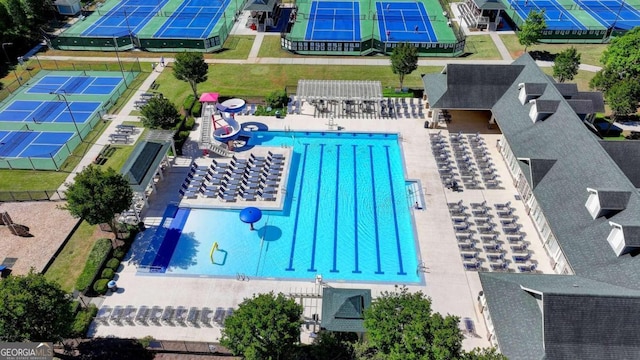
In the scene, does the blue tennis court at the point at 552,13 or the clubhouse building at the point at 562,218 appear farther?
the blue tennis court at the point at 552,13

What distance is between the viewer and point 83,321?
26.1 meters

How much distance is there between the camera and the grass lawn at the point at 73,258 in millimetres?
29266

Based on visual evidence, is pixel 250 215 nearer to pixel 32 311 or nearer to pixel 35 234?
pixel 32 311

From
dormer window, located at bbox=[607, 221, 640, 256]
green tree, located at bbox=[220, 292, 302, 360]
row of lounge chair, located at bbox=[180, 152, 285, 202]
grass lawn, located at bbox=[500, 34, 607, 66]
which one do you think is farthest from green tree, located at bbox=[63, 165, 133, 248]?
grass lawn, located at bbox=[500, 34, 607, 66]

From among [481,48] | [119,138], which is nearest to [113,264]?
[119,138]

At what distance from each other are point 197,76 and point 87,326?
28974 millimetres

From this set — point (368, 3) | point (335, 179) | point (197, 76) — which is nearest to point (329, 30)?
point (368, 3)

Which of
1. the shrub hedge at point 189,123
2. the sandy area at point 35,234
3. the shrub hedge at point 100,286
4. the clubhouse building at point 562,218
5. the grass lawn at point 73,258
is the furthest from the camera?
the shrub hedge at point 189,123

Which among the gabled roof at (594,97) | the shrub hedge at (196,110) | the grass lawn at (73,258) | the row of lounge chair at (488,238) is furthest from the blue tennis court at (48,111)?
the gabled roof at (594,97)

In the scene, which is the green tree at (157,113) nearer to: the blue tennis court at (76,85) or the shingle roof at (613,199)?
the blue tennis court at (76,85)

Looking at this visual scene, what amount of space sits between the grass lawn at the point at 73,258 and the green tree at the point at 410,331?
21.5 metres

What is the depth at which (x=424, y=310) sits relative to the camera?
21344 millimetres

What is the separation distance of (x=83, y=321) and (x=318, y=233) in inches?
679

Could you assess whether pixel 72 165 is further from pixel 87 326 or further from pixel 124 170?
pixel 87 326
